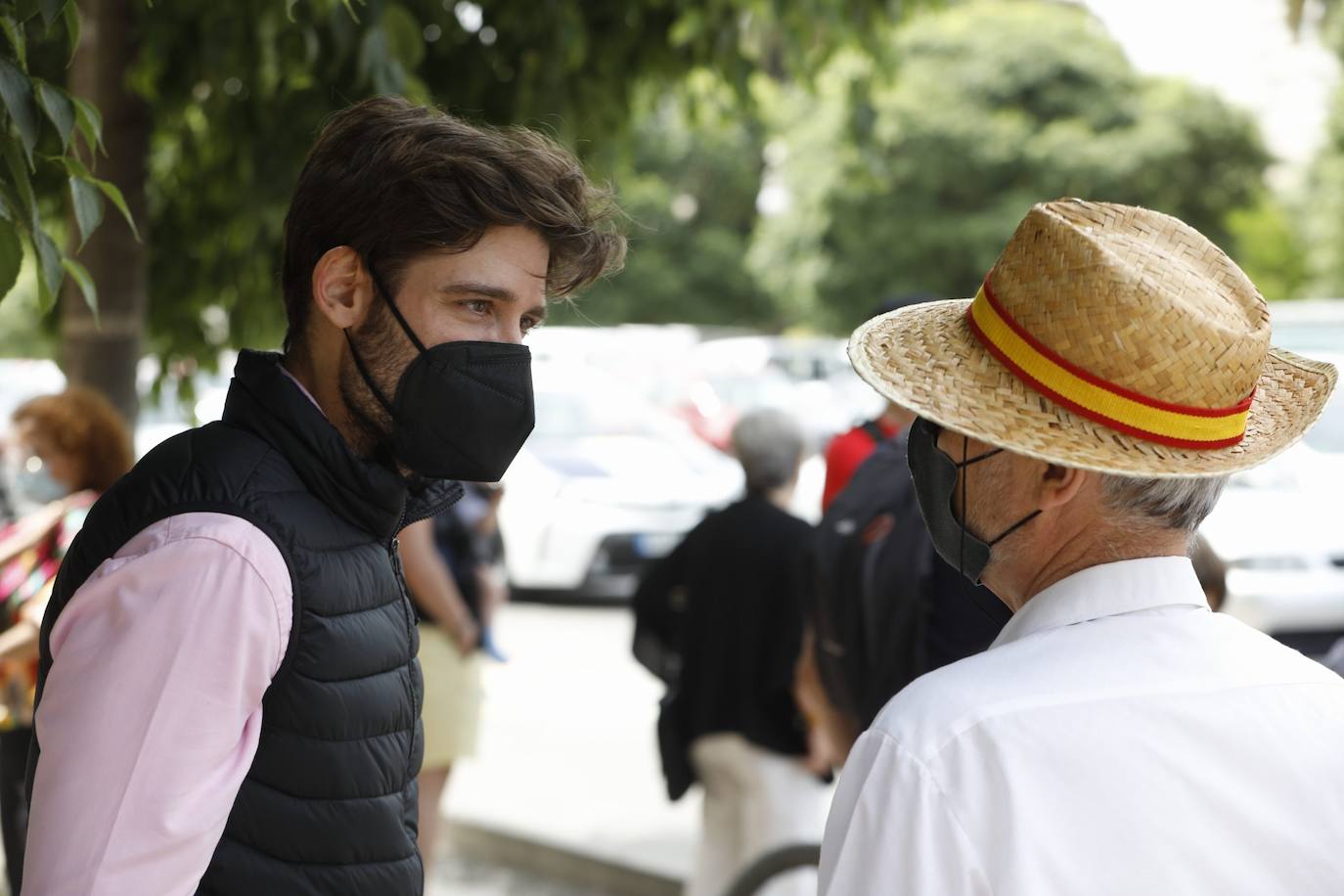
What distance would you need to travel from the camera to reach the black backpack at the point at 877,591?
11.8 ft

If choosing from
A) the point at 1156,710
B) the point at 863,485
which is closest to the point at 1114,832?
the point at 1156,710

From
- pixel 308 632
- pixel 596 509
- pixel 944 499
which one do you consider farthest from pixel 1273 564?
pixel 308 632

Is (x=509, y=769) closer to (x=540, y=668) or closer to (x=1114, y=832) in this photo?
(x=540, y=668)

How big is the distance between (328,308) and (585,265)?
15.3 inches

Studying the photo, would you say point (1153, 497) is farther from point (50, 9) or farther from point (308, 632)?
point (50, 9)

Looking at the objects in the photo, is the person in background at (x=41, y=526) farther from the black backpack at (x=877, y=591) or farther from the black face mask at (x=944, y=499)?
the black face mask at (x=944, y=499)

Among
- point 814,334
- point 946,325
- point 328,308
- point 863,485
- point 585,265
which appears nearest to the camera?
point 946,325

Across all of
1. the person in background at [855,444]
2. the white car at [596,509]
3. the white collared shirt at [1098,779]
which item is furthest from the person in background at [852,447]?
the white car at [596,509]

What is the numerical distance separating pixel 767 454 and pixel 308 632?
3.10 m


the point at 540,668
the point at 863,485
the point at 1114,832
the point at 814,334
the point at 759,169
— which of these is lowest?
the point at 814,334

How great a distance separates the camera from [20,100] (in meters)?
1.83

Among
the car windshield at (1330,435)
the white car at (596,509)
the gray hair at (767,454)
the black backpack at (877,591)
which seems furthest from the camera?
the white car at (596,509)

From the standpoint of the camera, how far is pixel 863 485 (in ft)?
12.9

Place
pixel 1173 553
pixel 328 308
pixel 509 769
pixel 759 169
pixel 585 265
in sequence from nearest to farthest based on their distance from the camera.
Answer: pixel 1173 553 < pixel 328 308 < pixel 585 265 < pixel 509 769 < pixel 759 169
